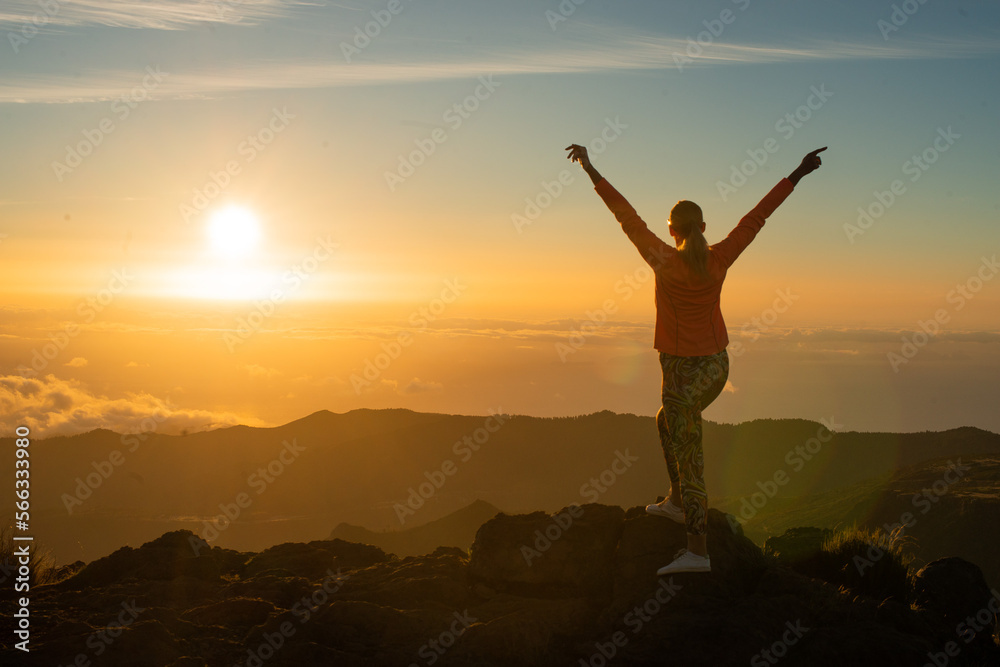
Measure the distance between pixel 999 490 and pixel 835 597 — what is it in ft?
55.4

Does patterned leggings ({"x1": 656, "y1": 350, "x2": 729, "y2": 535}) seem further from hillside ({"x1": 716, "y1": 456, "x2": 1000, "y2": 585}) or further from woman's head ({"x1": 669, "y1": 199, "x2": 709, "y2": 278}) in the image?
hillside ({"x1": 716, "y1": 456, "x2": 1000, "y2": 585})

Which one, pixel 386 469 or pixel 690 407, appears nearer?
pixel 690 407

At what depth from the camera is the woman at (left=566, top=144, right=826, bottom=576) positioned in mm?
5887

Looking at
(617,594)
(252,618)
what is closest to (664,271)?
(617,594)

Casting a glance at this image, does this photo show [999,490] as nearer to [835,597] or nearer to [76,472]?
[835,597]

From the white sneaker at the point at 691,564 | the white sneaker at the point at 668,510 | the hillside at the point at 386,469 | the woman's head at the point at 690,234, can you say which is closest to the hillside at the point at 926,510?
the white sneaker at the point at 668,510

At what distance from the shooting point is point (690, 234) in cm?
577

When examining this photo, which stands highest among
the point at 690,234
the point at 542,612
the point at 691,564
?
the point at 690,234

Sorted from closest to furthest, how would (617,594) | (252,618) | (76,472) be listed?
(617,594) < (252,618) < (76,472)

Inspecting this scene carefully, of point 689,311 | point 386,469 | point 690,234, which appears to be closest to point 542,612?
point 689,311

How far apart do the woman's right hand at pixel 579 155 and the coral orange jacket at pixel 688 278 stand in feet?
0.73

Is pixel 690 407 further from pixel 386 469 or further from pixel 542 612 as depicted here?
pixel 386 469

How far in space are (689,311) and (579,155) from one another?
5.06ft

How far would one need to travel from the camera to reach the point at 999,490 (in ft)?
66.5
